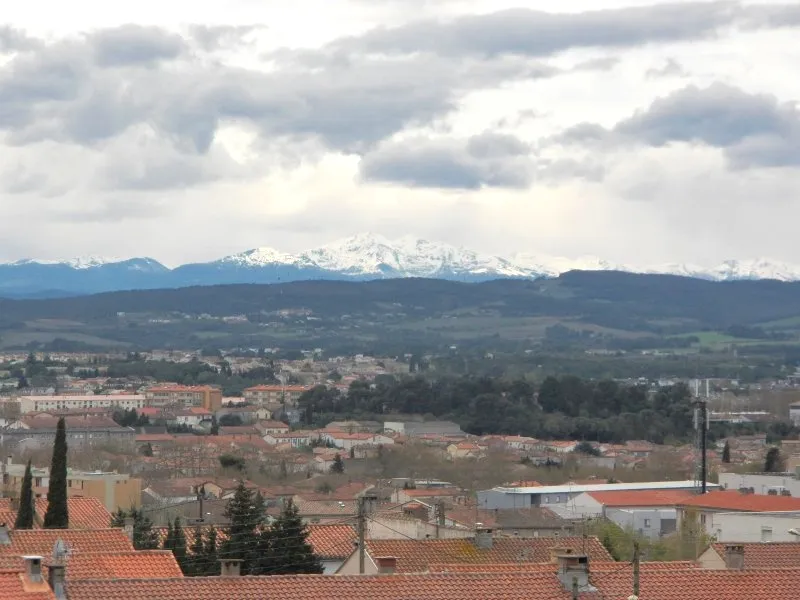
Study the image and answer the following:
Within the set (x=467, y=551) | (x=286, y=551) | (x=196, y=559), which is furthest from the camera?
(x=286, y=551)

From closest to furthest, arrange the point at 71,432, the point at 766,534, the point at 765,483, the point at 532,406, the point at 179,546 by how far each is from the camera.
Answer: the point at 179,546
the point at 766,534
the point at 765,483
the point at 71,432
the point at 532,406

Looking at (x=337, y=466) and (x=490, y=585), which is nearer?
(x=490, y=585)

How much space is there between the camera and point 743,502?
5519 centimetres

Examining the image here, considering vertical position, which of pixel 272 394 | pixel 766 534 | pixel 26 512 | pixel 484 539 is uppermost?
pixel 484 539

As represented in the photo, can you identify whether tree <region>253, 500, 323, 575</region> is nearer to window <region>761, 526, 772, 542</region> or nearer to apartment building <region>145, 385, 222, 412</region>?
window <region>761, 526, 772, 542</region>

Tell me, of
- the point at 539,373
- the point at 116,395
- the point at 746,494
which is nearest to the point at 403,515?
the point at 746,494

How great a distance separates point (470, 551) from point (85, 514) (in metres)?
11.3

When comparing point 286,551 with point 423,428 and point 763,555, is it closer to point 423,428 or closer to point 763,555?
point 763,555

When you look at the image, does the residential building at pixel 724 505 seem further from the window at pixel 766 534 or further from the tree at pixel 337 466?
the tree at pixel 337 466

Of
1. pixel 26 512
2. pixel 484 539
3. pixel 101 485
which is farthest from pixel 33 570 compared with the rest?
pixel 101 485

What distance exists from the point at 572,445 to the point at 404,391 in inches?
1374

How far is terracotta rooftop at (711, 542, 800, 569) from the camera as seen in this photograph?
26297 mm

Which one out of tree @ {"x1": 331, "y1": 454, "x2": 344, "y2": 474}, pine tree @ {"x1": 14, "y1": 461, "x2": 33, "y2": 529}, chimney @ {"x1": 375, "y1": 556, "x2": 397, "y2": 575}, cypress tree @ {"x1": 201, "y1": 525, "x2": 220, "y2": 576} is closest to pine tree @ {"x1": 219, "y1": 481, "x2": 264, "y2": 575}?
cypress tree @ {"x1": 201, "y1": 525, "x2": 220, "y2": 576}

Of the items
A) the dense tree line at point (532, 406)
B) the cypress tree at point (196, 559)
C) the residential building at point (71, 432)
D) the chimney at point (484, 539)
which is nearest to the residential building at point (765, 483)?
the chimney at point (484, 539)
